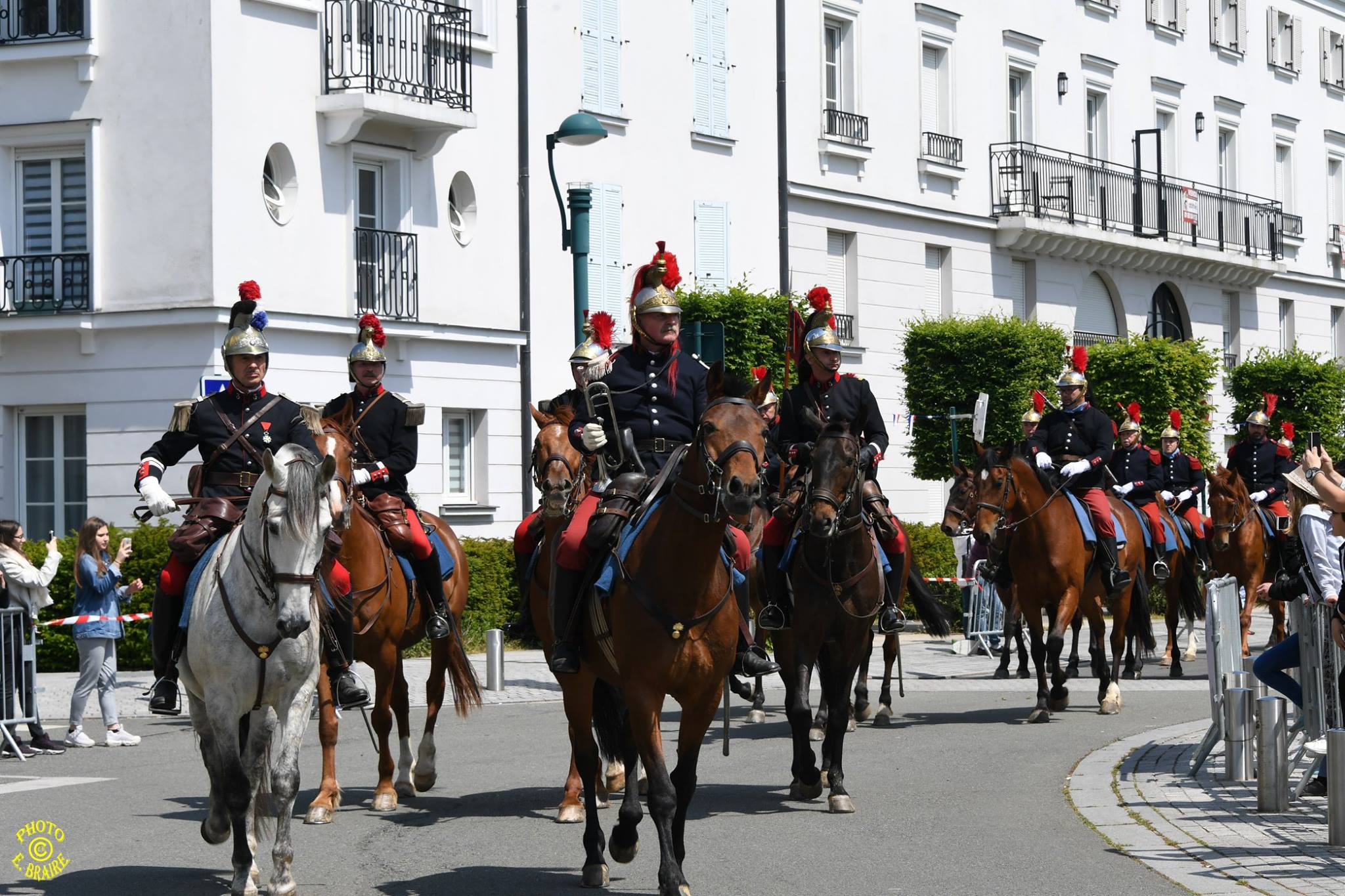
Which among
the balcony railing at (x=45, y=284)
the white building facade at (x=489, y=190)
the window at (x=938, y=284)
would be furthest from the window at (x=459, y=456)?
the window at (x=938, y=284)

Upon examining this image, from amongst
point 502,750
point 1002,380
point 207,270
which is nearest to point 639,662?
point 502,750

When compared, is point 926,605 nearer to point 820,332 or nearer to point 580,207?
point 820,332

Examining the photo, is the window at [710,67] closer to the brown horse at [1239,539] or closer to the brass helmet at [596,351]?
the brown horse at [1239,539]

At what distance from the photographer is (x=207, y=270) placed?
2480 cm

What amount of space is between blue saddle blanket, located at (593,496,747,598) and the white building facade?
16335 mm

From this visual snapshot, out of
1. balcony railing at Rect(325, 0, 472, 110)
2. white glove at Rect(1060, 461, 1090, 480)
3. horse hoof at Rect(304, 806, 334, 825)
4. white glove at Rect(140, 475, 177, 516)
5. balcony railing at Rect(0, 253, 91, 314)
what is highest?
balcony railing at Rect(325, 0, 472, 110)

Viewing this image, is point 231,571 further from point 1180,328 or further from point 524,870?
point 1180,328

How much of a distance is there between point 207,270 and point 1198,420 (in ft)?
65.0

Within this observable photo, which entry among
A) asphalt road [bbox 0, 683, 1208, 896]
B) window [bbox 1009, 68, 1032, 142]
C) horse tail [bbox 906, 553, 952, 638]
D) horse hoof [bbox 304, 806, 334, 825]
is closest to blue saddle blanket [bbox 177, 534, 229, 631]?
asphalt road [bbox 0, 683, 1208, 896]

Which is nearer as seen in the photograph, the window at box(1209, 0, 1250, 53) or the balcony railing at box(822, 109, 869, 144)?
the balcony railing at box(822, 109, 869, 144)

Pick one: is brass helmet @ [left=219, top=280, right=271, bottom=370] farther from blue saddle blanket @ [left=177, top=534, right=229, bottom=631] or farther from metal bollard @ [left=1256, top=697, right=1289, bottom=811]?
metal bollard @ [left=1256, top=697, right=1289, bottom=811]

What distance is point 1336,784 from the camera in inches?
378

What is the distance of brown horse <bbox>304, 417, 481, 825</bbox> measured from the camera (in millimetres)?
11492
